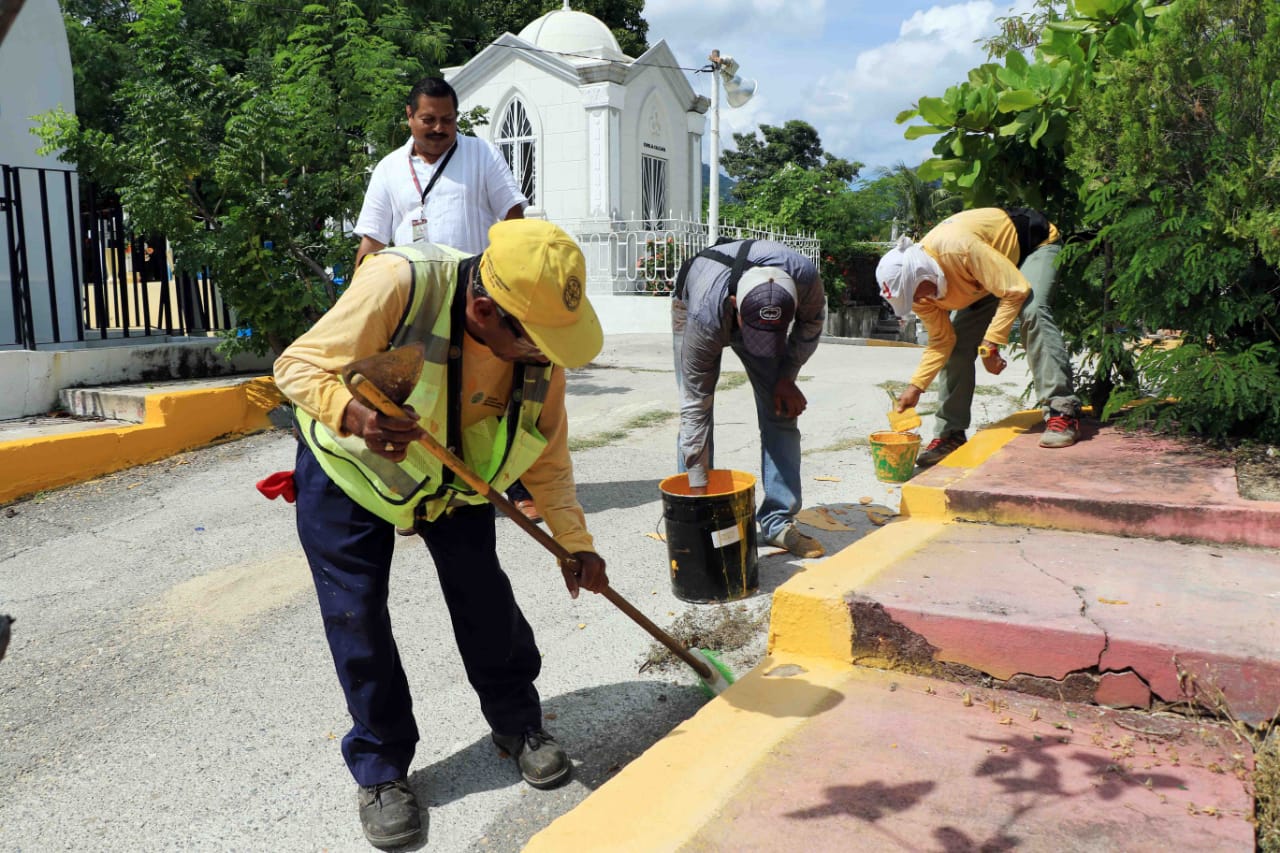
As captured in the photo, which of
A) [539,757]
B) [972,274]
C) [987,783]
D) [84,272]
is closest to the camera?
[987,783]

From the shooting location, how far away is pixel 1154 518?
3.94 m

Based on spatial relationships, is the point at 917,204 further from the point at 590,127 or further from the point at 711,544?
the point at 711,544

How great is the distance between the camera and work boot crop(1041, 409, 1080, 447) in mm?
5172

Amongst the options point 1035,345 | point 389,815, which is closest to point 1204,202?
point 1035,345

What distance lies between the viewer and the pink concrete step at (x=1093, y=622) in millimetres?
2816

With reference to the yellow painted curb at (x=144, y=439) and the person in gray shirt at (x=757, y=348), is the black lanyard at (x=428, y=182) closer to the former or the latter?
the person in gray shirt at (x=757, y=348)

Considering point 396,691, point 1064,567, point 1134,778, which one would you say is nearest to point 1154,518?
point 1064,567

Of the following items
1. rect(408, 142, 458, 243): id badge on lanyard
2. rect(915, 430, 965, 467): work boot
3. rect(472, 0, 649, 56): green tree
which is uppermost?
rect(472, 0, 649, 56): green tree

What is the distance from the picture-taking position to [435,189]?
481 centimetres

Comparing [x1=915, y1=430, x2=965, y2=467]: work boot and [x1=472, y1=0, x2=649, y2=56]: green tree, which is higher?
[x1=472, y1=0, x2=649, y2=56]: green tree

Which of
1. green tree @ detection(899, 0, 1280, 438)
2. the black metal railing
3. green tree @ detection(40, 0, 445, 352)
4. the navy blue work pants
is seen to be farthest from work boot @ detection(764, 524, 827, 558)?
the black metal railing

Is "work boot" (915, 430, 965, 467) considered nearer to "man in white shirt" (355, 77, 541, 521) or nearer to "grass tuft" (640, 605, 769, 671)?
"grass tuft" (640, 605, 769, 671)

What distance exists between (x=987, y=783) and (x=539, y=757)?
1.25m

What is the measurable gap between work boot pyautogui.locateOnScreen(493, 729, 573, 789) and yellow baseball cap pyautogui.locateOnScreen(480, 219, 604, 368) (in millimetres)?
1244
